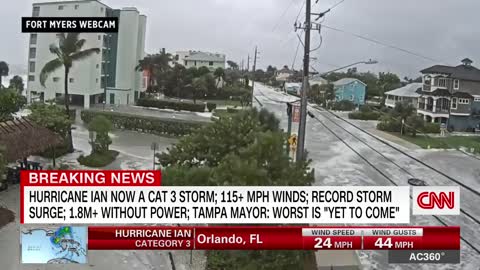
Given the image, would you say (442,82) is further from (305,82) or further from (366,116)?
(305,82)

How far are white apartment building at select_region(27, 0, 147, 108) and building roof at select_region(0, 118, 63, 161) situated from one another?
31.6 metres

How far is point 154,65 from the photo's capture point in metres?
67.4

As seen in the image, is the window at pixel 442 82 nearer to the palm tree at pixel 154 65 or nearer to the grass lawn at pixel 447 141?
the grass lawn at pixel 447 141

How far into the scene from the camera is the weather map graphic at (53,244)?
326 inches

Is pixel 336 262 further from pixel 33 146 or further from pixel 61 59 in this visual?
pixel 61 59

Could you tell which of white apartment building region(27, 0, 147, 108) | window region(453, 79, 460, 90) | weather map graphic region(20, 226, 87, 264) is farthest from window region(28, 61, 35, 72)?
weather map graphic region(20, 226, 87, 264)

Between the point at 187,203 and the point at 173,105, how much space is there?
5284cm

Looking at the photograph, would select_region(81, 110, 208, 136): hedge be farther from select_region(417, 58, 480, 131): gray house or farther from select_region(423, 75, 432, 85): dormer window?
select_region(423, 75, 432, 85): dormer window

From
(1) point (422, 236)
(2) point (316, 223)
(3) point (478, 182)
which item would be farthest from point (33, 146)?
(3) point (478, 182)

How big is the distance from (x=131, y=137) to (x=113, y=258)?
23.9m

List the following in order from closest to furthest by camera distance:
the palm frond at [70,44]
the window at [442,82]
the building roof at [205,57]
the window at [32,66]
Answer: the palm frond at [70,44], the window at [442,82], the window at [32,66], the building roof at [205,57]

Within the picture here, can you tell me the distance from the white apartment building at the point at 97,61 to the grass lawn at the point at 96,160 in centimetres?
2731

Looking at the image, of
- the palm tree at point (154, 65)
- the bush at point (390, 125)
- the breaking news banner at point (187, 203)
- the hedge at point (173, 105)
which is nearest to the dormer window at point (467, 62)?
the bush at point (390, 125)

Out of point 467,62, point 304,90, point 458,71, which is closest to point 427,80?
point 458,71
